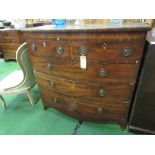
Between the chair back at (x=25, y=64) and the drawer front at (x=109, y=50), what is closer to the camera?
the drawer front at (x=109, y=50)

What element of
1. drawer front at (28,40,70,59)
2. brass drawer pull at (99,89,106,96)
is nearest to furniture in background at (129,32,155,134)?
brass drawer pull at (99,89,106,96)

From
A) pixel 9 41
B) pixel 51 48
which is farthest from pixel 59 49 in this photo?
pixel 9 41

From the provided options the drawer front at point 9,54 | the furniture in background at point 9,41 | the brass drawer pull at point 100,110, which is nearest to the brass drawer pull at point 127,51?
the brass drawer pull at point 100,110

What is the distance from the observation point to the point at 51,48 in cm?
152

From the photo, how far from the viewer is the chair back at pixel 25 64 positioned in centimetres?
188

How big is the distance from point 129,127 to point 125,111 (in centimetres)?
25

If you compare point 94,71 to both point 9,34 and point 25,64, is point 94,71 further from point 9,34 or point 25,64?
point 9,34

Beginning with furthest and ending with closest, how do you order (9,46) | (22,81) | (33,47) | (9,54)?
(9,54) < (9,46) < (22,81) < (33,47)

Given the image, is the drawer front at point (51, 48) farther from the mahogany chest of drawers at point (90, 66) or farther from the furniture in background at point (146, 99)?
the furniture in background at point (146, 99)

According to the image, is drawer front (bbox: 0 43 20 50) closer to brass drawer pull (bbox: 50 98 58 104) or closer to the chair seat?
the chair seat

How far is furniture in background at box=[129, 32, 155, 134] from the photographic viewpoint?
1264 millimetres

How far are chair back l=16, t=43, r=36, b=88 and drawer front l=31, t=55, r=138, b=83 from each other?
35 cm

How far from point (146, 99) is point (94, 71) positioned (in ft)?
1.96
